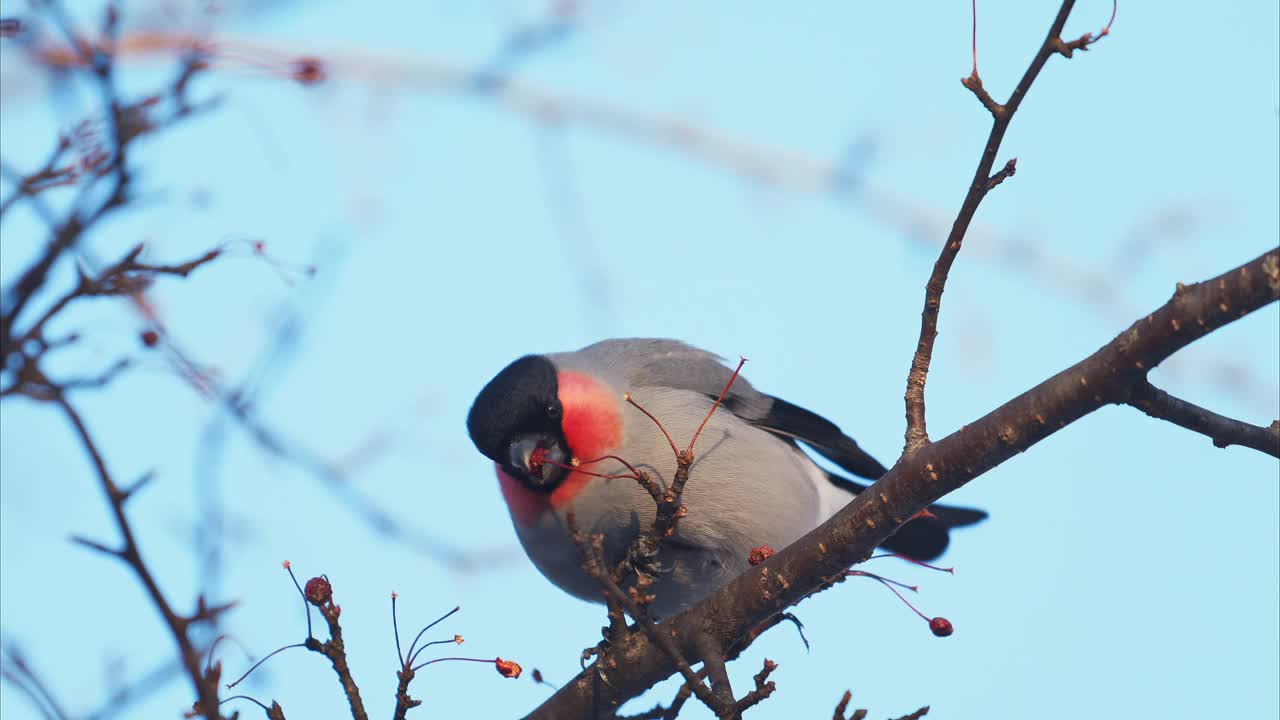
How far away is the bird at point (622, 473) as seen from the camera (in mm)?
4562

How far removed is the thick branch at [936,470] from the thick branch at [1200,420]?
52 millimetres

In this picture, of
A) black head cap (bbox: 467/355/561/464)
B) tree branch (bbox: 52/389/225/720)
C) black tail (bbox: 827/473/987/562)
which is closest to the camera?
tree branch (bbox: 52/389/225/720)

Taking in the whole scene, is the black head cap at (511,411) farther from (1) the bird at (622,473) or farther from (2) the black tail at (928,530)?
(2) the black tail at (928,530)

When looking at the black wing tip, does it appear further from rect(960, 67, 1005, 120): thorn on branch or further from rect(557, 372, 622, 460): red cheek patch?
rect(960, 67, 1005, 120): thorn on branch

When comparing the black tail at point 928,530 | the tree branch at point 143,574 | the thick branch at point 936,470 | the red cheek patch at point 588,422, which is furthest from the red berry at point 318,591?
the black tail at point 928,530

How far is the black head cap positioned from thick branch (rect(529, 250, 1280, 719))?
129cm

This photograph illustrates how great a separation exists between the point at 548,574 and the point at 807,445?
1594 mm

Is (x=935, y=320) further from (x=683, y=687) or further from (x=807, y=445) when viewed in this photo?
(x=807, y=445)

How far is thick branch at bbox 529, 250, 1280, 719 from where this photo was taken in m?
2.62

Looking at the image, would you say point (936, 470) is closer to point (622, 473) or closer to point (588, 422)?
point (622, 473)

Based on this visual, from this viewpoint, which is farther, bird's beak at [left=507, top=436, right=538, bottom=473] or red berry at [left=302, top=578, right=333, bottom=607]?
bird's beak at [left=507, top=436, right=538, bottom=473]

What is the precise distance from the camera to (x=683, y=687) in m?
3.05

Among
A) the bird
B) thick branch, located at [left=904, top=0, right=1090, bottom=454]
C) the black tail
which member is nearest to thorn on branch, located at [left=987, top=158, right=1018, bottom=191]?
thick branch, located at [left=904, top=0, right=1090, bottom=454]

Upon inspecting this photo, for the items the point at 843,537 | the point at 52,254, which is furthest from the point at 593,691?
the point at 52,254
